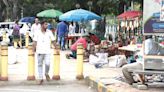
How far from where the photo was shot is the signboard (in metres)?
10.2

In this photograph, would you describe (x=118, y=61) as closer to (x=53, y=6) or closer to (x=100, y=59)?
(x=100, y=59)

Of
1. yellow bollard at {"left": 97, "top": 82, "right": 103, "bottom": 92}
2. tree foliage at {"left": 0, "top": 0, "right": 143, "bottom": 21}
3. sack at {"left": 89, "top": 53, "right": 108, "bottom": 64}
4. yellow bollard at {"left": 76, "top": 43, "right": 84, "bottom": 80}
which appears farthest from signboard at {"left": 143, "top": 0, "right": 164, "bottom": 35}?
tree foliage at {"left": 0, "top": 0, "right": 143, "bottom": 21}

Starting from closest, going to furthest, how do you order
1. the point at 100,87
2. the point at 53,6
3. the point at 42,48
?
the point at 100,87 → the point at 42,48 → the point at 53,6

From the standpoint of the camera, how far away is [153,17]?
1023 cm

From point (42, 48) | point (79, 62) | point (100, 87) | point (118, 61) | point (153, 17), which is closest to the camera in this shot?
point (153, 17)

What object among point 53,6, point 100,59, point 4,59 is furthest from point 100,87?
point 53,6

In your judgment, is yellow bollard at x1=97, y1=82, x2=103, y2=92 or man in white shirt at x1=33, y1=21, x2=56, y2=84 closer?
yellow bollard at x1=97, y1=82, x2=103, y2=92

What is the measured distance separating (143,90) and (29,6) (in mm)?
43507

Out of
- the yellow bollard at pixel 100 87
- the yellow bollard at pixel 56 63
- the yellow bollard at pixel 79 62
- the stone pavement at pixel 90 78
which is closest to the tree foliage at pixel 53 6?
the stone pavement at pixel 90 78

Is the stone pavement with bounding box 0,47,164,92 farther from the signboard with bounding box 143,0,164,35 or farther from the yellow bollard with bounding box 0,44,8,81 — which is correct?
the signboard with bounding box 143,0,164,35

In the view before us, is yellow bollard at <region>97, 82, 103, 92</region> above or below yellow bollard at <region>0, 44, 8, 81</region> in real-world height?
below

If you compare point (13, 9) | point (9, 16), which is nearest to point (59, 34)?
point (13, 9)

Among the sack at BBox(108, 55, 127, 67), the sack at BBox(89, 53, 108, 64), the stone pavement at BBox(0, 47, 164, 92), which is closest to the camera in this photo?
the stone pavement at BBox(0, 47, 164, 92)

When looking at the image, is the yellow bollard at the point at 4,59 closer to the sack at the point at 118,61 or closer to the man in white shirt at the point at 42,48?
the man in white shirt at the point at 42,48
